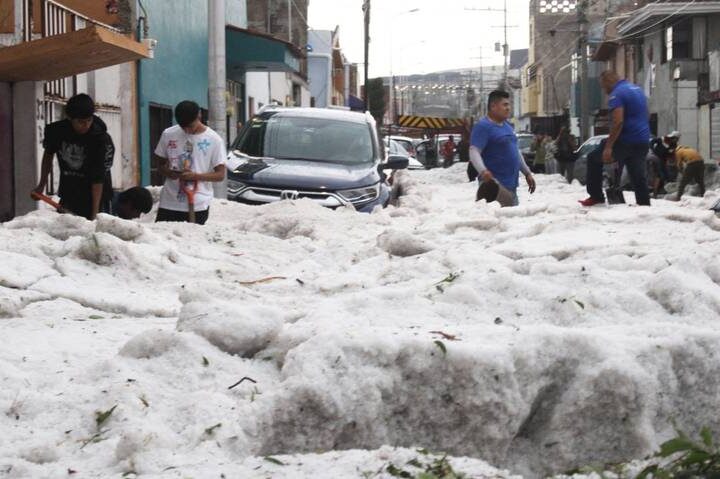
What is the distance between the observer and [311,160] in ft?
48.1

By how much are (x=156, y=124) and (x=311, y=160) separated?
33.8ft

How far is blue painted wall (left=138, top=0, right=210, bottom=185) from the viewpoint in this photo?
2259 cm

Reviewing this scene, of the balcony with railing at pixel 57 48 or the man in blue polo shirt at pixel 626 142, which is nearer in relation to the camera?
the man in blue polo shirt at pixel 626 142

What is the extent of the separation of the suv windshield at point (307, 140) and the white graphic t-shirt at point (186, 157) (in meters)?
4.44

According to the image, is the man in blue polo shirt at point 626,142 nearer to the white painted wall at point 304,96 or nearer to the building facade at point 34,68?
the building facade at point 34,68

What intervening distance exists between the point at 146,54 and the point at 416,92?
146 metres

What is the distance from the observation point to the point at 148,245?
26.1 feet

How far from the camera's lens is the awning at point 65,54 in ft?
40.5

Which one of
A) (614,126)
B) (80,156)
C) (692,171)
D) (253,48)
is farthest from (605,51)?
(80,156)

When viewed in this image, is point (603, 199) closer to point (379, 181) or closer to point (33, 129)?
point (379, 181)

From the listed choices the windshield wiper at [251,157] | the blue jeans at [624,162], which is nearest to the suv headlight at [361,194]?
the windshield wiper at [251,157]

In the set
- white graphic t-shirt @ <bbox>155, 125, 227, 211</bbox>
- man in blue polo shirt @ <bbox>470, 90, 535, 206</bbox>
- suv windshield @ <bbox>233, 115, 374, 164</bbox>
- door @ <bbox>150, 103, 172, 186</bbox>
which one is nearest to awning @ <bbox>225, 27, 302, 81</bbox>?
door @ <bbox>150, 103, 172, 186</bbox>

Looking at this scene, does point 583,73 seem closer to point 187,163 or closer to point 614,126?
point 614,126

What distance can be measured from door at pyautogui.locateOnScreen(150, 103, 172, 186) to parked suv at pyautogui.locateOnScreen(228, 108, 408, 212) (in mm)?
7865
